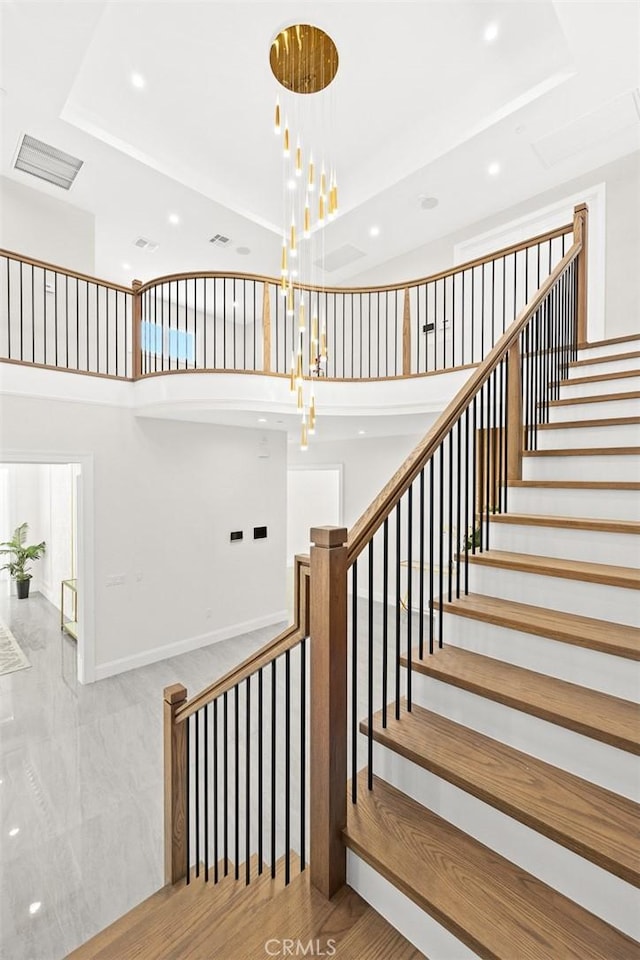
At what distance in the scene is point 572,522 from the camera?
2.14 meters

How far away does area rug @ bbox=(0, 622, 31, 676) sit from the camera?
491cm

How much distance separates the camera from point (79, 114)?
4.43 metres

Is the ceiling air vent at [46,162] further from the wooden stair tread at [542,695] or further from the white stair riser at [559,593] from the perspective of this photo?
the wooden stair tread at [542,695]

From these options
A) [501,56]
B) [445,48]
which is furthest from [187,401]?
[501,56]

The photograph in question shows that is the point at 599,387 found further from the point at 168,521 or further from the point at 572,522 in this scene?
the point at 168,521

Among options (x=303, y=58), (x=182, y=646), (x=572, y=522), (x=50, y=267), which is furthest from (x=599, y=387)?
(x=182, y=646)

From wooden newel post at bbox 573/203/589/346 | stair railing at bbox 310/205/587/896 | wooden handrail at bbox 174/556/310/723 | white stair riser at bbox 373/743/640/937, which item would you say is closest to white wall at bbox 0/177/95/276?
stair railing at bbox 310/205/587/896

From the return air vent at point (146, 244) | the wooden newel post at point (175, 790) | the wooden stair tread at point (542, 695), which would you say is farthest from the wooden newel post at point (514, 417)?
the return air vent at point (146, 244)

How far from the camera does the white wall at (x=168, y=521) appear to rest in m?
4.68

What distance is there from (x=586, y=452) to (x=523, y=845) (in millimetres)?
1922

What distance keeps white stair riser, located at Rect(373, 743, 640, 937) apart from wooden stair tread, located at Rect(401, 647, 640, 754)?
33 cm

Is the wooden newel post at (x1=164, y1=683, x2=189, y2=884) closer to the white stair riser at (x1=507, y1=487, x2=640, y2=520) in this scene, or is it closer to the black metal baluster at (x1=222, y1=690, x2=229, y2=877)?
the black metal baluster at (x1=222, y1=690, x2=229, y2=877)

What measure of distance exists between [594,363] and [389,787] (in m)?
3.04

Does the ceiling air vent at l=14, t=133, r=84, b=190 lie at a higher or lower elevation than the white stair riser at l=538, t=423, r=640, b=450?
higher
